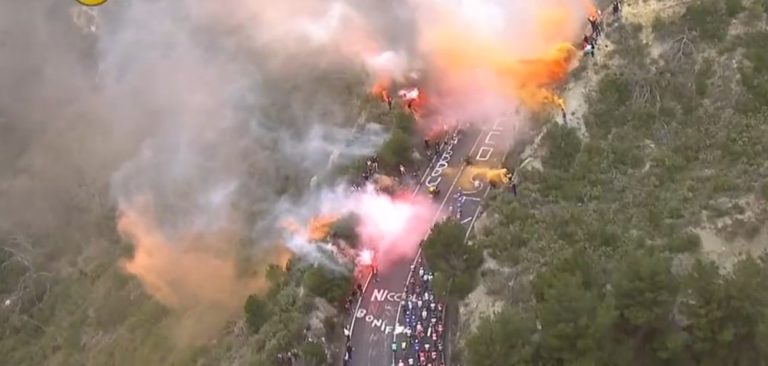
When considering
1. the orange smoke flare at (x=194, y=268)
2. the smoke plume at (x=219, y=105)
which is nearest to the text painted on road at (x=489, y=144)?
the smoke plume at (x=219, y=105)

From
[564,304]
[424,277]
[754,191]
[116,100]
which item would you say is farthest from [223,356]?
[116,100]

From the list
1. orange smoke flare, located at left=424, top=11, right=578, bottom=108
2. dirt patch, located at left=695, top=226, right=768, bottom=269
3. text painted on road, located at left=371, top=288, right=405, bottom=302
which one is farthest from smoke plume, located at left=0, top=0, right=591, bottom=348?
dirt patch, located at left=695, top=226, right=768, bottom=269

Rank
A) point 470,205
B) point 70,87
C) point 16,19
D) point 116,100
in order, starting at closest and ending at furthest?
point 470,205, point 116,100, point 70,87, point 16,19

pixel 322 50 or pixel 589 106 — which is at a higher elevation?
pixel 322 50

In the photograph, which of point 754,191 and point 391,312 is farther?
point 391,312

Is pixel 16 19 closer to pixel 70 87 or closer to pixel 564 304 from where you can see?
pixel 70 87

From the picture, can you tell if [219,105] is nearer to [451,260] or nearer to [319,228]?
[319,228]
